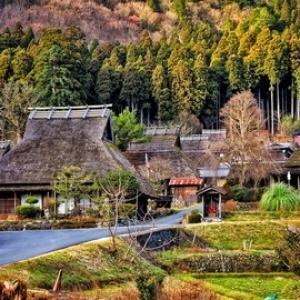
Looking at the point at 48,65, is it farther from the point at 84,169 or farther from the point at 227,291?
the point at 227,291

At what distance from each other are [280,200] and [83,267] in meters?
Answer: 17.6

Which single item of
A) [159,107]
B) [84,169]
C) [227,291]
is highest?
[159,107]

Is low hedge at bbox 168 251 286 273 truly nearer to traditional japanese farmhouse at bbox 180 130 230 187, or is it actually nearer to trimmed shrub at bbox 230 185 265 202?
trimmed shrub at bbox 230 185 265 202

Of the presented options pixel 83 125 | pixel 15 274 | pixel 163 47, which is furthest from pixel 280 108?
pixel 15 274

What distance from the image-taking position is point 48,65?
6488 centimetres

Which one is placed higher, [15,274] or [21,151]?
[21,151]

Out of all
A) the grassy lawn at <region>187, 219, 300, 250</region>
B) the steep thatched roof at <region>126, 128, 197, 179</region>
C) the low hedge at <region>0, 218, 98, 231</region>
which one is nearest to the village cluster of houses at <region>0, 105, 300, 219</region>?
the steep thatched roof at <region>126, 128, 197, 179</region>

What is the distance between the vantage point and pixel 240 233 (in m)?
30.3

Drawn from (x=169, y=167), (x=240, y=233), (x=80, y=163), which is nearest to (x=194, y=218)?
(x=240, y=233)

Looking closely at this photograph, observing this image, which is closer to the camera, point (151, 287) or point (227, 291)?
point (151, 287)

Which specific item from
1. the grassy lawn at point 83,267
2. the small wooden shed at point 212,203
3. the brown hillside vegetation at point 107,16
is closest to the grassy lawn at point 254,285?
the grassy lawn at point 83,267

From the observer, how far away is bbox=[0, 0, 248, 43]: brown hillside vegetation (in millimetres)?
110312

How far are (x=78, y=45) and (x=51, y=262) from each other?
55.2m

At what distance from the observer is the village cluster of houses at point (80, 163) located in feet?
125
